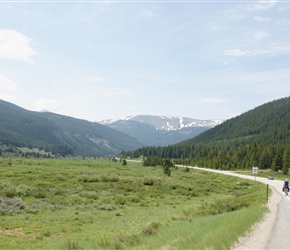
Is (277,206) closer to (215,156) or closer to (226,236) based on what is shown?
(226,236)

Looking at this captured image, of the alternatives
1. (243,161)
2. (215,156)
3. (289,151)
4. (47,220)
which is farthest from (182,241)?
(215,156)

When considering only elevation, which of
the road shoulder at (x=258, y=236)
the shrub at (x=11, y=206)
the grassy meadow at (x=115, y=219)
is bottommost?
the shrub at (x=11, y=206)

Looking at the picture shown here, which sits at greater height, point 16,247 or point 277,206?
point 277,206

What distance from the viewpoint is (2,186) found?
42.9 m

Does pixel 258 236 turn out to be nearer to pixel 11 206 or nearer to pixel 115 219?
pixel 115 219

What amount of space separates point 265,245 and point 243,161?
118739 millimetres

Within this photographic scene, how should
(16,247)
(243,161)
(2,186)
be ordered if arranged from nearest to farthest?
(16,247), (2,186), (243,161)

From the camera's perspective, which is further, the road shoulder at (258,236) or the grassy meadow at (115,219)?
the grassy meadow at (115,219)

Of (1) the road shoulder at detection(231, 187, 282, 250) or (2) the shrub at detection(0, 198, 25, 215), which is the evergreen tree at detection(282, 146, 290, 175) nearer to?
(1) the road shoulder at detection(231, 187, 282, 250)

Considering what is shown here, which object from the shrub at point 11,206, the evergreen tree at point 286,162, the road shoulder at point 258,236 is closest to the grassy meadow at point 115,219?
the shrub at point 11,206

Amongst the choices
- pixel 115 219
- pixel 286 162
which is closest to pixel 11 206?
pixel 115 219

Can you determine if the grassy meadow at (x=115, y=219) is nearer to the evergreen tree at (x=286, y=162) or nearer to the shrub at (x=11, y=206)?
the shrub at (x=11, y=206)

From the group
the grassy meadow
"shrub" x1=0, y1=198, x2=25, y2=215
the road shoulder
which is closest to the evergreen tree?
the grassy meadow

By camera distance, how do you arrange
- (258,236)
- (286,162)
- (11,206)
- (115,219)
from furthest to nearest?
(286,162) < (11,206) < (115,219) < (258,236)
